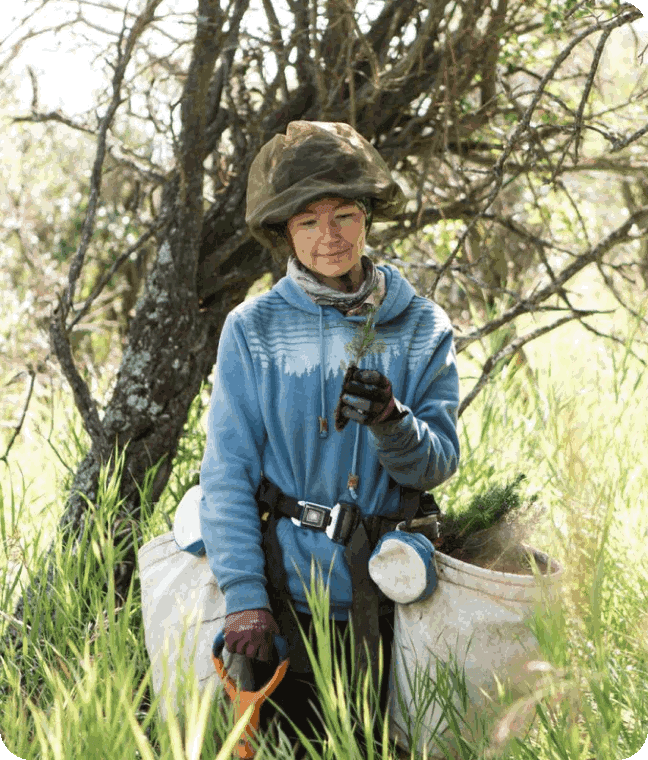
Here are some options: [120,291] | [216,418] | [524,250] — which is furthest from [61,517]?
[120,291]

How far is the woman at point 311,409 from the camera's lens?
6.28 feet

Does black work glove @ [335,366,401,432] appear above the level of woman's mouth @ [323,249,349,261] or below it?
below

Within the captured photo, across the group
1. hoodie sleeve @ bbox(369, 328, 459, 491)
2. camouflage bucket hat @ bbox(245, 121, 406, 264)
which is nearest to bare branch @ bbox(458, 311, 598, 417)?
hoodie sleeve @ bbox(369, 328, 459, 491)

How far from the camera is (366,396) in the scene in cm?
167

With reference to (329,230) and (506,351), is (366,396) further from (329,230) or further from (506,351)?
(506,351)

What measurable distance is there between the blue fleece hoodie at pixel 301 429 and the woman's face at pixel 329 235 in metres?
0.09

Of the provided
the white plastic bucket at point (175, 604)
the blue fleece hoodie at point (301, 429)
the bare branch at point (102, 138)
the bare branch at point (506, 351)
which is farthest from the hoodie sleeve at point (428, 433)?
the bare branch at point (102, 138)

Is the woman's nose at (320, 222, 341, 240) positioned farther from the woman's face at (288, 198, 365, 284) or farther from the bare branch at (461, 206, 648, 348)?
the bare branch at (461, 206, 648, 348)

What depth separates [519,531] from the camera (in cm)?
201

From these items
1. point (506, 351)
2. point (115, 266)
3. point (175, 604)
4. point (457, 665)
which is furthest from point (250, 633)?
point (115, 266)

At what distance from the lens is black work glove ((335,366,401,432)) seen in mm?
1658

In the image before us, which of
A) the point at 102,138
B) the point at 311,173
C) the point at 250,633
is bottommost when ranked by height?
the point at 250,633

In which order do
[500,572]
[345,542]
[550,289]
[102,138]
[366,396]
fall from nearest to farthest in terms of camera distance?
[366,396]
[500,572]
[345,542]
[102,138]
[550,289]

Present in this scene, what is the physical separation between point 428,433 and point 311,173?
592 mm
